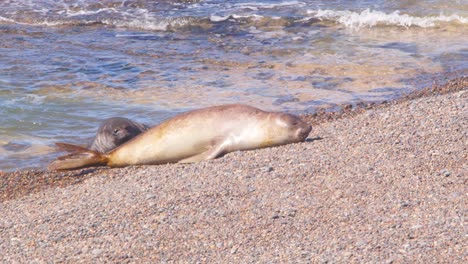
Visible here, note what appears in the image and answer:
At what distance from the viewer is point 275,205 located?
537 cm

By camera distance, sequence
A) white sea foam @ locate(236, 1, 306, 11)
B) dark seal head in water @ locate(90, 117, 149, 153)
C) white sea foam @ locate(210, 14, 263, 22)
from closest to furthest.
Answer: dark seal head in water @ locate(90, 117, 149, 153)
white sea foam @ locate(210, 14, 263, 22)
white sea foam @ locate(236, 1, 306, 11)

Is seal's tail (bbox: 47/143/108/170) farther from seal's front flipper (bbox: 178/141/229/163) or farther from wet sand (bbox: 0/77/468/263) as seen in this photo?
seal's front flipper (bbox: 178/141/229/163)

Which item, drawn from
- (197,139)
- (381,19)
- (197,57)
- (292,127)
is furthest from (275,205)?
(381,19)

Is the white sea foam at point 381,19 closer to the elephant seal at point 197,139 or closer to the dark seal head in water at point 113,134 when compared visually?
the dark seal head in water at point 113,134

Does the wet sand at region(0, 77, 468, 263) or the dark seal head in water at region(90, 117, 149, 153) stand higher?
the wet sand at region(0, 77, 468, 263)

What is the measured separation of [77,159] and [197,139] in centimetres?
98

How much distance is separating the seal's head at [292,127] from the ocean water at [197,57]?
1956 mm

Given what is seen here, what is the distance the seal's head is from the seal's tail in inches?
57.5

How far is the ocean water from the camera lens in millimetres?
9430

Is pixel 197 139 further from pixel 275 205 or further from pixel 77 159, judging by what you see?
pixel 275 205

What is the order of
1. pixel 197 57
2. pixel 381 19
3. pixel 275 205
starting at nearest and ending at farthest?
pixel 275 205
pixel 197 57
pixel 381 19

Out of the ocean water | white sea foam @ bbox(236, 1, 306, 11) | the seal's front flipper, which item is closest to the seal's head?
the seal's front flipper

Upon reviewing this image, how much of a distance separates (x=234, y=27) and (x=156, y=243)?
33.9ft

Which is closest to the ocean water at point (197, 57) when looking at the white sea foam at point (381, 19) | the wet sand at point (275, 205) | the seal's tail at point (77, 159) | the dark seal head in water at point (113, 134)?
the white sea foam at point (381, 19)
